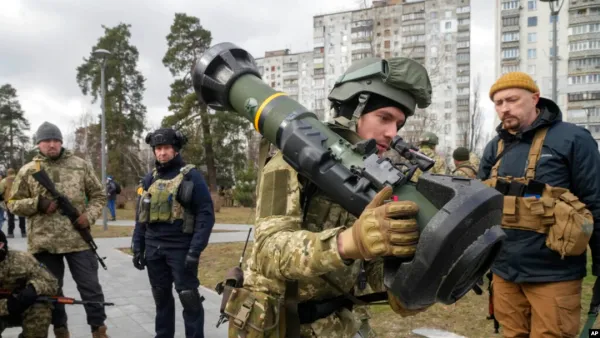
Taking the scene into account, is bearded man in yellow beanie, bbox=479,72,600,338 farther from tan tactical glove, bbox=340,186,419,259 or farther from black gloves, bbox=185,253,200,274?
black gloves, bbox=185,253,200,274

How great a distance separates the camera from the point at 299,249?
141 cm

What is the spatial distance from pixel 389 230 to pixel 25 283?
406 cm

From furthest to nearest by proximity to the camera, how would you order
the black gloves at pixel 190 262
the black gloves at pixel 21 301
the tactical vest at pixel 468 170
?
1. the tactical vest at pixel 468 170
2. the black gloves at pixel 190 262
3. the black gloves at pixel 21 301

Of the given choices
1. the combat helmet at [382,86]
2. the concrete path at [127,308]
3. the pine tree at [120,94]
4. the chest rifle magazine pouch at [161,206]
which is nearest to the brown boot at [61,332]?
the concrete path at [127,308]

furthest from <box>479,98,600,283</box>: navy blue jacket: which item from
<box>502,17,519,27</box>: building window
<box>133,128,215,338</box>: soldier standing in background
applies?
<box>502,17,519,27</box>: building window

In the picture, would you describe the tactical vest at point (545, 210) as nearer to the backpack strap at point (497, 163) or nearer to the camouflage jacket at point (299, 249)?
the backpack strap at point (497, 163)

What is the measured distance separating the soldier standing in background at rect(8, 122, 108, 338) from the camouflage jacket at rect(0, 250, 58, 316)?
295 millimetres

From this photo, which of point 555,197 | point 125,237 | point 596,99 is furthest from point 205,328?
point 596,99

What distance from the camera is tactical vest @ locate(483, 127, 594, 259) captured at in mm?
2707

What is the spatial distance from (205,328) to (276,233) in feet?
13.2

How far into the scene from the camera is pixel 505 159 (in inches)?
125

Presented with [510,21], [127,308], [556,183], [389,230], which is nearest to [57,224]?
[127,308]

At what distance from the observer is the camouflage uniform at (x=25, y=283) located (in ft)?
12.9

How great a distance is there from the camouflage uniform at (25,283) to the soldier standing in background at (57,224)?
33cm
